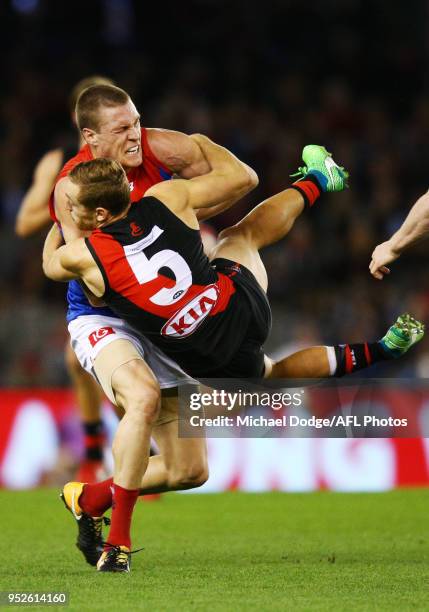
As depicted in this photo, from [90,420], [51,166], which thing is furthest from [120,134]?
[90,420]

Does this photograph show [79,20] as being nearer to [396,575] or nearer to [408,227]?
[408,227]

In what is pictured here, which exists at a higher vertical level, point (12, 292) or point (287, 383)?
point (12, 292)

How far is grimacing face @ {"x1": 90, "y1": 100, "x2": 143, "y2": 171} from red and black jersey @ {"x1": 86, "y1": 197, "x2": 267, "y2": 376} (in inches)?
16.2

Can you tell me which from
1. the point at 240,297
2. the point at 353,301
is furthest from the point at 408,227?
the point at 353,301

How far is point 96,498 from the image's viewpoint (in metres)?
5.80

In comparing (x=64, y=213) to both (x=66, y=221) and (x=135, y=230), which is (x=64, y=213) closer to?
(x=66, y=221)

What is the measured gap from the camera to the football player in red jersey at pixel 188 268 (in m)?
5.33

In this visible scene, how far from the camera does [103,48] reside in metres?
16.1

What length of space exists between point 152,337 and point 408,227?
4.42 ft

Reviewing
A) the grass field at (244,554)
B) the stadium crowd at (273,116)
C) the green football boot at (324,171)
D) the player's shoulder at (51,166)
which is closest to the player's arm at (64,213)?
the green football boot at (324,171)

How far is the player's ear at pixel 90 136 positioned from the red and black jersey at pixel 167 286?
54 centimetres

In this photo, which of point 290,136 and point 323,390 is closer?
point 323,390

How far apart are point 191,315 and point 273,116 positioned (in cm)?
978

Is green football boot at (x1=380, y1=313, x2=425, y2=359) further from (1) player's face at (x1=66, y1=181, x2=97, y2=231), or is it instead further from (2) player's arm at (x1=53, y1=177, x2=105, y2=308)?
(1) player's face at (x1=66, y1=181, x2=97, y2=231)
